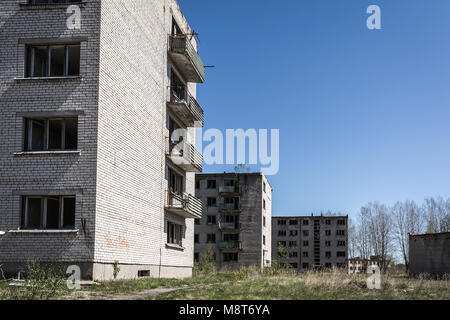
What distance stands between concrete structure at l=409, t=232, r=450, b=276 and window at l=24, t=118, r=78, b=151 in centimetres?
2763

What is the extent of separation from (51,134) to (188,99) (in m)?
12.6

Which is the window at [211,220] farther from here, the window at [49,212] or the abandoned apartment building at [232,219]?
the window at [49,212]

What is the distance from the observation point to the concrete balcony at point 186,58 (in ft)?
91.6

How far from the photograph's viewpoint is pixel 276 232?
107m

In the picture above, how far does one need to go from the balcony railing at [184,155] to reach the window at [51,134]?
850 cm

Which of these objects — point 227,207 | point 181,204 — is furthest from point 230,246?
point 181,204

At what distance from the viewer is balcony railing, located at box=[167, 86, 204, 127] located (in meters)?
28.2

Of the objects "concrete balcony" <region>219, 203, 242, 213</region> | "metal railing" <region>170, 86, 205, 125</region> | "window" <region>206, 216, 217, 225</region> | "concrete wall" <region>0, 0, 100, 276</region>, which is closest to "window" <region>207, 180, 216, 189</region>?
"concrete balcony" <region>219, 203, 242, 213</region>

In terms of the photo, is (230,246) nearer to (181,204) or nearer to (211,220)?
(211,220)

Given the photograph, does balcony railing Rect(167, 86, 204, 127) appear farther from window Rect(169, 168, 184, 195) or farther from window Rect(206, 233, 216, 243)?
window Rect(206, 233, 216, 243)

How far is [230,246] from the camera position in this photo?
207 feet

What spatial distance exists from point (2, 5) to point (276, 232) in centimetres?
9196
